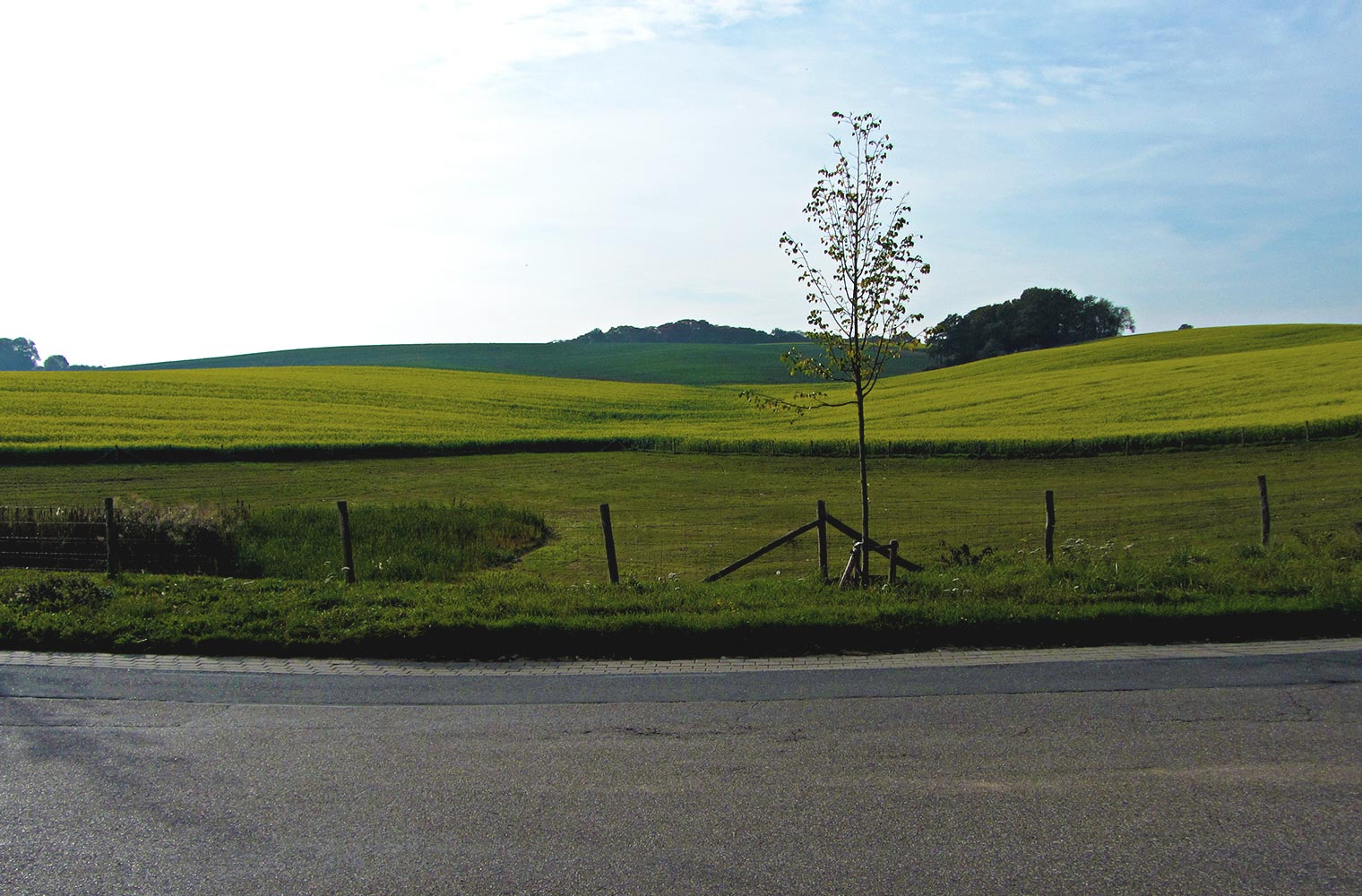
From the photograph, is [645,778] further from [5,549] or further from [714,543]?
[714,543]

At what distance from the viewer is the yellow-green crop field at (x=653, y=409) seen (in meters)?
36.3

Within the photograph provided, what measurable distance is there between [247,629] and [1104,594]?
8.13 m

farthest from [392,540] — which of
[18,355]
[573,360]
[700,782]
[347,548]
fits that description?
[18,355]

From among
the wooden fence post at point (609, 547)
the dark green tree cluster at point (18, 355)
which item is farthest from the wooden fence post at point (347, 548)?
the dark green tree cluster at point (18, 355)

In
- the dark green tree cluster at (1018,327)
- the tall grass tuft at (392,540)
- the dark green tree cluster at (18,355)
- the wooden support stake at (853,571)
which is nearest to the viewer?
the wooden support stake at (853,571)

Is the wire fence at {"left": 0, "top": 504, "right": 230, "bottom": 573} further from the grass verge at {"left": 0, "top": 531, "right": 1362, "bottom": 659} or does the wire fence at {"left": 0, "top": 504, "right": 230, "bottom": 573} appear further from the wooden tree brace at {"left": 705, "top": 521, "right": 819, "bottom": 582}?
the wooden tree brace at {"left": 705, "top": 521, "right": 819, "bottom": 582}

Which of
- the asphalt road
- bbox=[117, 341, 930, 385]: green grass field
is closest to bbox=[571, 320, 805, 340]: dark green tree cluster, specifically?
bbox=[117, 341, 930, 385]: green grass field

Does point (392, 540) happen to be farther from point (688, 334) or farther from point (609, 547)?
point (688, 334)

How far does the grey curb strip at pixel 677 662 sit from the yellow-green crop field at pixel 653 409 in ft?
87.5

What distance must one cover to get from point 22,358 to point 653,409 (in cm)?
12516

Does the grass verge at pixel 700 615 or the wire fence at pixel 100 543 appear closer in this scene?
the grass verge at pixel 700 615

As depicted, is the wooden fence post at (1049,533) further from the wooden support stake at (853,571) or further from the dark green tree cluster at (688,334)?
the dark green tree cluster at (688,334)

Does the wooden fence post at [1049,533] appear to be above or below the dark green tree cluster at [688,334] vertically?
below

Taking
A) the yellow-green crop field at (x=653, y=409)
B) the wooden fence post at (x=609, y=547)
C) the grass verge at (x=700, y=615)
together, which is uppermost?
the yellow-green crop field at (x=653, y=409)
